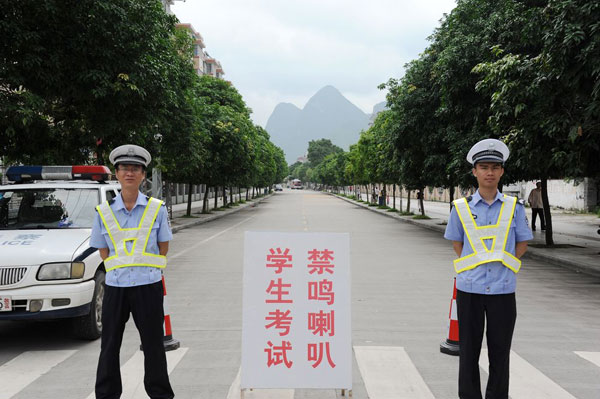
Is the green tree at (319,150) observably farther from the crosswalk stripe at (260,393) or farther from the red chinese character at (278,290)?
the red chinese character at (278,290)

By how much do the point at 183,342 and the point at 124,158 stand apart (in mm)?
3043

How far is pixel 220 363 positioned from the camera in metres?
5.48

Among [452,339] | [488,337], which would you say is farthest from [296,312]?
[452,339]

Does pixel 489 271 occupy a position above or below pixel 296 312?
above

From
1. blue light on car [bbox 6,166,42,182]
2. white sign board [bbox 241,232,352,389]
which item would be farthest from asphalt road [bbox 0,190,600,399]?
blue light on car [bbox 6,166,42,182]

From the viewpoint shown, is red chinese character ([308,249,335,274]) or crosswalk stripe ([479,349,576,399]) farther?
crosswalk stripe ([479,349,576,399])

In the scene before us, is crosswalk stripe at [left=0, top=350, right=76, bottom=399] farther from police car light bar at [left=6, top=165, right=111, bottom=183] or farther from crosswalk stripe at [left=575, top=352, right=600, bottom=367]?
crosswalk stripe at [left=575, top=352, right=600, bottom=367]

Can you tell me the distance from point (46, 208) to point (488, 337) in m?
5.64

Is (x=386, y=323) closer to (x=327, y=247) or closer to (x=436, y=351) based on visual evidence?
(x=436, y=351)

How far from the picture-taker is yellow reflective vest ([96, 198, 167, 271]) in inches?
153

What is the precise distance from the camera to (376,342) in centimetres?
627

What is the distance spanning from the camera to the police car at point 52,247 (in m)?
5.66

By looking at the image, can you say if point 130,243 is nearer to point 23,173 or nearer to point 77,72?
point 23,173

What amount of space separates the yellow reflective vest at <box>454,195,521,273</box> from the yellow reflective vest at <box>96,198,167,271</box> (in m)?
2.17
